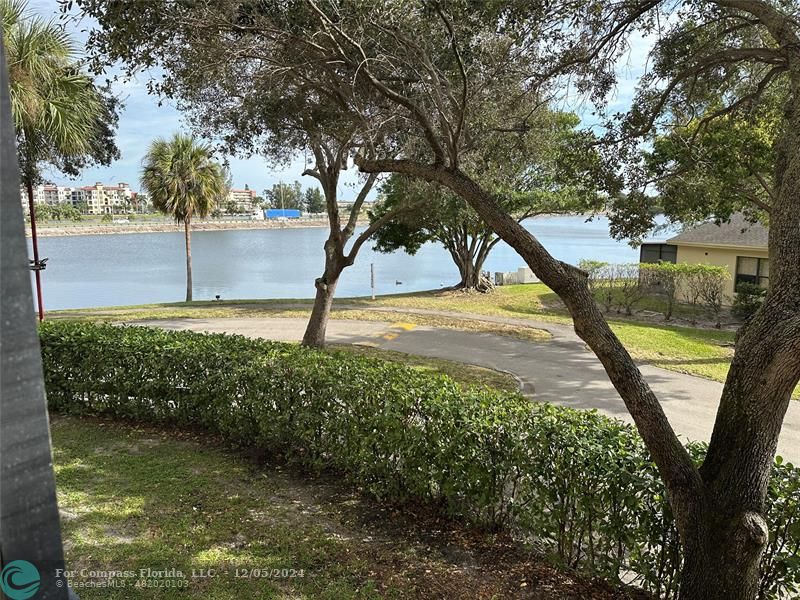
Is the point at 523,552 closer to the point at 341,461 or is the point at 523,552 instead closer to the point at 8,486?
the point at 341,461

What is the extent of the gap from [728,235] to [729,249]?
0.87 m

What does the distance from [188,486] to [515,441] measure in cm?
324

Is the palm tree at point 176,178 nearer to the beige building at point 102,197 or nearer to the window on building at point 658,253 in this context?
the window on building at point 658,253

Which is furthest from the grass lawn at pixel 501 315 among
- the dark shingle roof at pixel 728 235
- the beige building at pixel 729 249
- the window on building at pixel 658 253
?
the dark shingle roof at pixel 728 235

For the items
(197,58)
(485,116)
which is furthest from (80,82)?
(485,116)

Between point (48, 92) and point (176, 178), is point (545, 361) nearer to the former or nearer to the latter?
point (48, 92)

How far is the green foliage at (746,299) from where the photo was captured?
17938 millimetres

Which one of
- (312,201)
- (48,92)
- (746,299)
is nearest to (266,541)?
(48,92)

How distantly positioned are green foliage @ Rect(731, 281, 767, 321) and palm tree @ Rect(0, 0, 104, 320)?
18.8 meters

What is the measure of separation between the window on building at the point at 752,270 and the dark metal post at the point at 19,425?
2332 centimetres

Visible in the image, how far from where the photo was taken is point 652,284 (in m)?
20.3

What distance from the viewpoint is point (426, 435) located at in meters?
4.75

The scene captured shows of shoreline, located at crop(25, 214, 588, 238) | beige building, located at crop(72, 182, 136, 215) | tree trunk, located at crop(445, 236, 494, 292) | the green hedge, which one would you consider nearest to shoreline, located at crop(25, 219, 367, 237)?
shoreline, located at crop(25, 214, 588, 238)

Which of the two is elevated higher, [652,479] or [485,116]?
[485,116]
